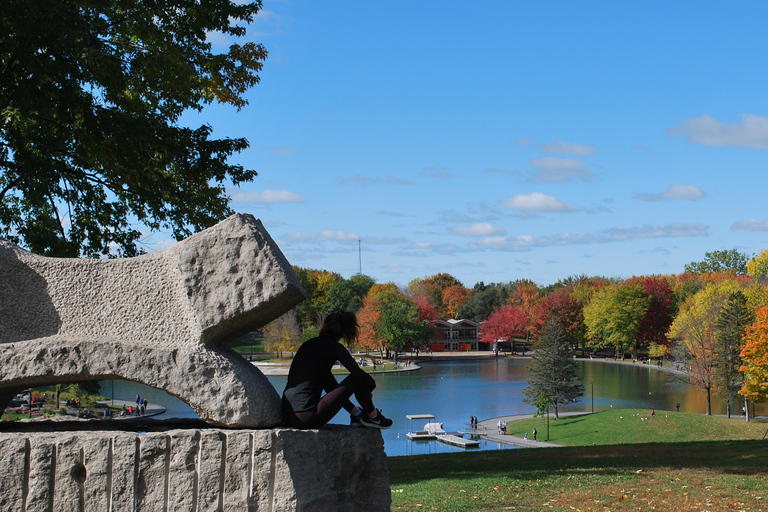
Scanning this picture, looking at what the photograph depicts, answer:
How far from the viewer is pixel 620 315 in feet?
199

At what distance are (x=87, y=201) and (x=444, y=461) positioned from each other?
8.25 metres

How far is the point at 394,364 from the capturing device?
5809 cm

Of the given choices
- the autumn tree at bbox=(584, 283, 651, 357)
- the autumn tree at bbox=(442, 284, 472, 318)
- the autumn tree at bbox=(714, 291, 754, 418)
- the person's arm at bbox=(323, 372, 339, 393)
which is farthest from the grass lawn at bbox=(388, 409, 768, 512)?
the autumn tree at bbox=(442, 284, 472, 318)

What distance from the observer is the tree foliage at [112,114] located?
8.98 metres

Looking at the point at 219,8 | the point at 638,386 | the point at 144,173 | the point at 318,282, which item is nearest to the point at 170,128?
the point at 144,173

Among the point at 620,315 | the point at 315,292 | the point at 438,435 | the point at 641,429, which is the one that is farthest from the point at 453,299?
the point at 641,429

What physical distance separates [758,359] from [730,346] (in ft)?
25.3

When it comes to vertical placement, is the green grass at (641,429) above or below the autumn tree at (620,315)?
below

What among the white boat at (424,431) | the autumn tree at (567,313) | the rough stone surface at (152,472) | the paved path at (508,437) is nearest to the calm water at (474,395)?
the white boat at (424,431)

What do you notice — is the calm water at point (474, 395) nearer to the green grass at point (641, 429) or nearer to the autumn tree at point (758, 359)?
the green grass at point (641, 429)

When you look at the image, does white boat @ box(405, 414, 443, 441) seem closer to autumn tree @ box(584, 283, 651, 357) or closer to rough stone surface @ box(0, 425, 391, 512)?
rough stone surface @ box(0, 425, 391, 512)

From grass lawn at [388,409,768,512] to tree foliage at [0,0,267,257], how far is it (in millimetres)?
5696

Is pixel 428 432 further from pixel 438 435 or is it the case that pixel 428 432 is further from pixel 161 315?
pixel 161 315

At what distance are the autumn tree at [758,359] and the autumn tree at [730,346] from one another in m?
5.82
